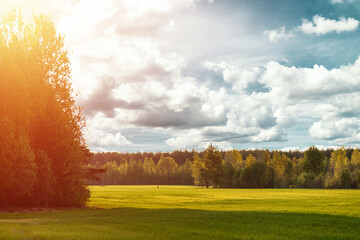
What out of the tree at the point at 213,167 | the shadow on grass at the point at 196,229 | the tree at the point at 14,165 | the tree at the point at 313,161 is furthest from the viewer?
the tree at the point at 313,161

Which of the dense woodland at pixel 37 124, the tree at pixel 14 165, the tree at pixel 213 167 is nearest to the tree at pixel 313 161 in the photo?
the tree at pixel 213 167

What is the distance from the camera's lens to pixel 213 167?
427ft

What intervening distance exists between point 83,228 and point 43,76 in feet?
83.1

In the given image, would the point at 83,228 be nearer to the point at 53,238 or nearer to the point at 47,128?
the point at 53,238

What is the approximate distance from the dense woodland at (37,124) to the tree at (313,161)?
12110cm

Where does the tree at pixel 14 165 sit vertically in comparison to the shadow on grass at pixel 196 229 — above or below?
above

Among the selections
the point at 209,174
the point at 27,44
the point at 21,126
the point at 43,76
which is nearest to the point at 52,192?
the point at 21,126

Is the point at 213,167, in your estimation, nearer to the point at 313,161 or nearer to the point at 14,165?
the point at 313,161

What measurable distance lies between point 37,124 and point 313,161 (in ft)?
427

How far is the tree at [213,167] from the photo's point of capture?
129m

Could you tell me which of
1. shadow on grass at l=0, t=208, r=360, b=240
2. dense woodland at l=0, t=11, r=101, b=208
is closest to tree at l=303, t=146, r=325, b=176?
dense woodland at l=0, t=11, r=101, b=208

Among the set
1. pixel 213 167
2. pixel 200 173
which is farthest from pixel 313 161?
pixel 200 173

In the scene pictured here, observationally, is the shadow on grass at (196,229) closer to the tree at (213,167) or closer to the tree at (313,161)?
the tree at (213,167)

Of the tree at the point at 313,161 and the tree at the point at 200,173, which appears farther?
the tree at the point at 313,161
